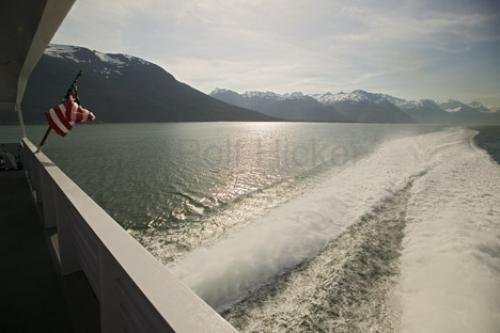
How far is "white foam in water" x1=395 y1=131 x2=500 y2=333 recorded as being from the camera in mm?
5172

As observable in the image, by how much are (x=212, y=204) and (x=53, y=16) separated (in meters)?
9.30

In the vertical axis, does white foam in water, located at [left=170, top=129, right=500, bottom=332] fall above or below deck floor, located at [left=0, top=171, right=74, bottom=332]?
below

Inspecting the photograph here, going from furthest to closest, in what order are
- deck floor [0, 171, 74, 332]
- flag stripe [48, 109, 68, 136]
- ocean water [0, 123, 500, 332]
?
1. flag stripe [48, 109, 68, 136]
2. ocean water [0, 123, 500, 332]
3. deck floor [0, 171, 74, 332]

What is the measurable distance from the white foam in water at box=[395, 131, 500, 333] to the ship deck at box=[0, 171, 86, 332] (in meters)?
5.92

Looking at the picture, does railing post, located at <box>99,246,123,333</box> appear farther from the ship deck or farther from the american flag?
the american flag

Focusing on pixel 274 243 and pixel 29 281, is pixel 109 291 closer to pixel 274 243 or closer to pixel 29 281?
pixel 29 281

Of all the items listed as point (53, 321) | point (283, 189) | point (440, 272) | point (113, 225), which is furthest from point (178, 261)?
point (283, 189)

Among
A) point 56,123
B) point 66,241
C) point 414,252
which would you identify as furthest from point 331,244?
point 56,123

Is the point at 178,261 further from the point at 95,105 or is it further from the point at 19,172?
the point at 95,105

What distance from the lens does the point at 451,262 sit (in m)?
7.03

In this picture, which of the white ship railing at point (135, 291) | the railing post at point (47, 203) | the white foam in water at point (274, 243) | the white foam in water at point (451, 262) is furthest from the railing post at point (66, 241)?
the white foam in water at point (451, 262)

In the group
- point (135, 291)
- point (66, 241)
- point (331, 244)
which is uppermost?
point (135, 291)

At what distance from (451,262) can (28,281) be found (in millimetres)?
9560

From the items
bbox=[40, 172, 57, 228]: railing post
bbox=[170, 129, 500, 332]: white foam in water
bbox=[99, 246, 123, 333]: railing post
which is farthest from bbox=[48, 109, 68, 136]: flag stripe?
bbox=[99, 246, 123, 333]: railing post
